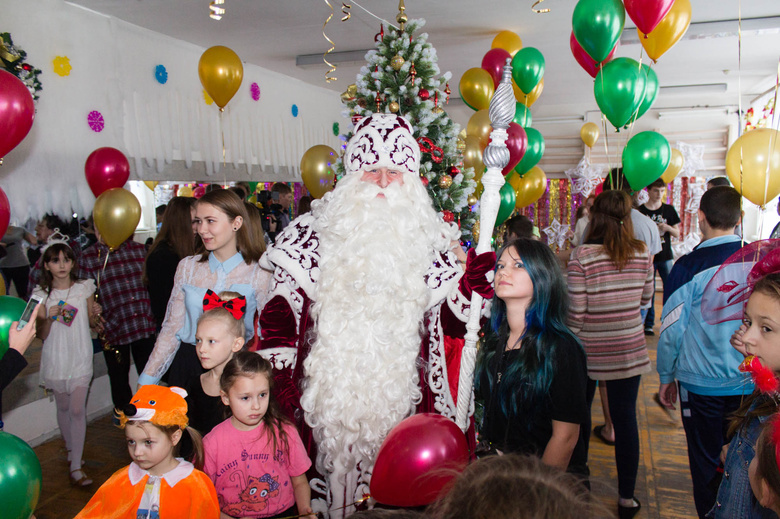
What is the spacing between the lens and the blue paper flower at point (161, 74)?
552cm

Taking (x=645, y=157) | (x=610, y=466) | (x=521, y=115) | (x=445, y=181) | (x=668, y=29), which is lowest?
A: (x=610, y=466)

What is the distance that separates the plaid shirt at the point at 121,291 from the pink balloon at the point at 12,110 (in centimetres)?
123

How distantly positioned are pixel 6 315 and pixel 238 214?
3.40ft

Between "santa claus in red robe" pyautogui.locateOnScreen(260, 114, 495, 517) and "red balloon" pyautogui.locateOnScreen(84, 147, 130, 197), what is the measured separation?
2.75 m

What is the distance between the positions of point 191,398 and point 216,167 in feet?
16.1

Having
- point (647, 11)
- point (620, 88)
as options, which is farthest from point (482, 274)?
point (620, 88)

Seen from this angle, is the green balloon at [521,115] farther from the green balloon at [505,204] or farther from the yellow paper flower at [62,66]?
the yellow paper flower at [62,66]

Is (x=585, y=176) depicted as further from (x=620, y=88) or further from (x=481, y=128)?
(x=620, y=88)

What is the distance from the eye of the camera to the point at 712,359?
2.36 meters

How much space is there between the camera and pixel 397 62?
308 cm

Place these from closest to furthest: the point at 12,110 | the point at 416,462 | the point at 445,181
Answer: the point at 416,462 < the point at 12,110 < the point at 445,181

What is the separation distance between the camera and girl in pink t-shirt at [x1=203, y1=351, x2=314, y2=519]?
176 cm

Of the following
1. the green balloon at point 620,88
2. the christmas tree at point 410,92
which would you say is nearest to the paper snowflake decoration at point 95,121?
the christmas tree at point 410,92

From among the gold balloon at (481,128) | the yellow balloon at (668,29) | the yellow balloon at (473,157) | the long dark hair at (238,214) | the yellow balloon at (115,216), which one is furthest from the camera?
the gold balloon at (481,128)
